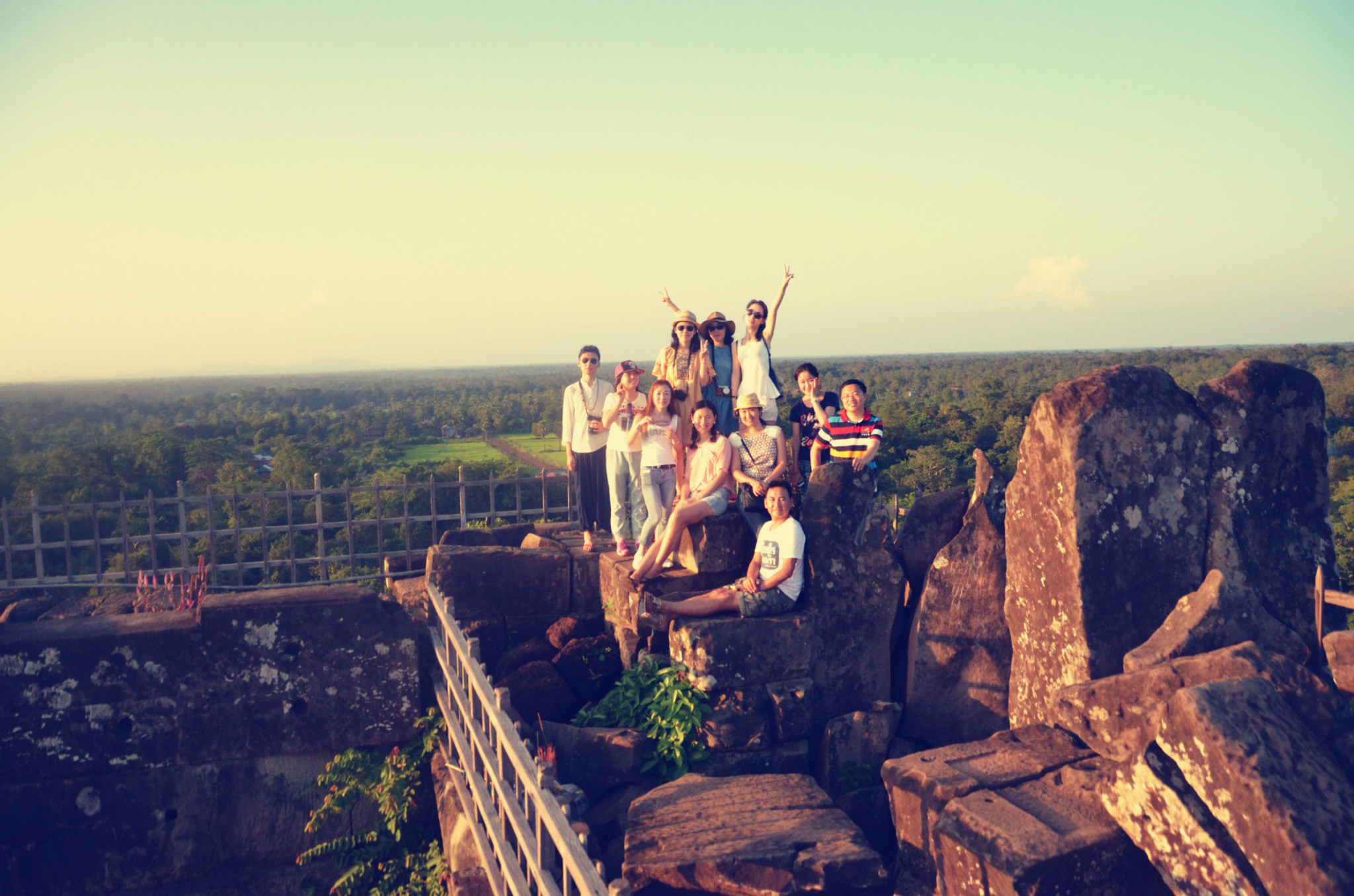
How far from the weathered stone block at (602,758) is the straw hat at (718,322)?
324 cm

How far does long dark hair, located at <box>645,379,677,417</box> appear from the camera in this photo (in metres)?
6.64

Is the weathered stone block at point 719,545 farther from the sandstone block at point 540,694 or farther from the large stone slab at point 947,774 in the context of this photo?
the large stone slab at point 947,774

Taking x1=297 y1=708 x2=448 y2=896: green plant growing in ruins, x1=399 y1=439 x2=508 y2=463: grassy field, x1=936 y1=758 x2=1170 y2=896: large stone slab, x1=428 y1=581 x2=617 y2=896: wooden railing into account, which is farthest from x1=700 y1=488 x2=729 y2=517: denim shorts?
x1=399 y1=439 x2=508 y2=463: grassy field

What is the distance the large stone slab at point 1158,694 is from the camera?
13.9 feet

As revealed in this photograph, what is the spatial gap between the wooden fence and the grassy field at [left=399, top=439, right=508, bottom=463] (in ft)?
47.2

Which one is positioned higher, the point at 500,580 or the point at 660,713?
the point at 500,580

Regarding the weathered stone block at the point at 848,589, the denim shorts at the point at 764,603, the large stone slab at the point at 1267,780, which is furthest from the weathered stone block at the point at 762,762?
the large stone slab at the point at 1267,780

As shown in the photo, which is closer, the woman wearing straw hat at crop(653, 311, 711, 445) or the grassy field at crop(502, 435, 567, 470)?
the woman wearing straw hat at crop(653, 311, 711, 445)

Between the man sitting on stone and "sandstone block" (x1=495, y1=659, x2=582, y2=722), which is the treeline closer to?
the man sitting on stone

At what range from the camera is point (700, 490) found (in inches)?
250

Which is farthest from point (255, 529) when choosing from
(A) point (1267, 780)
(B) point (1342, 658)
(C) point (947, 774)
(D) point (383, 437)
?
(D) point (383, 437)

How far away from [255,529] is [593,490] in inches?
148

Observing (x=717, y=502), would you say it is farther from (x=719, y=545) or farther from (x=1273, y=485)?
(x=1273, y=485)

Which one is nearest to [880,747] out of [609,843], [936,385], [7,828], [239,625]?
[609,843]
